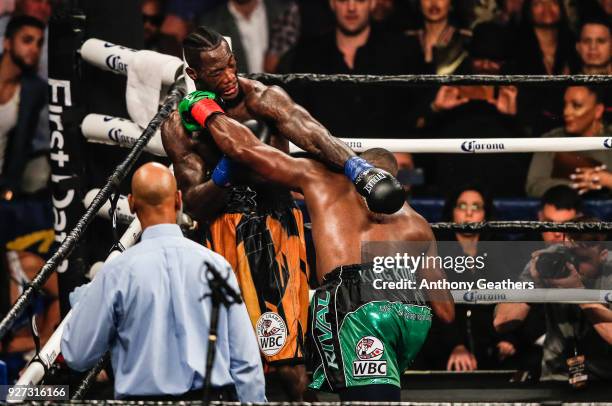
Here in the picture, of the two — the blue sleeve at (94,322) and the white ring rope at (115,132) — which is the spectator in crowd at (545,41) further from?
the blue sleeve at (94,322)

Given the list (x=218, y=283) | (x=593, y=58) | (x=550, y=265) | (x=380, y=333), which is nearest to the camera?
(x=218, y=283)

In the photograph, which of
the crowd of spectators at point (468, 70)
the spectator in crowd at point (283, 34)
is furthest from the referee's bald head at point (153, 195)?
the spectator in crowd at point (283, 34)

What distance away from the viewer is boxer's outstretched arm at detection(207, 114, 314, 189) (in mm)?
3498

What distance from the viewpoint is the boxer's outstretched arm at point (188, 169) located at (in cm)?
371

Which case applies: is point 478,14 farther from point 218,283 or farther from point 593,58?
point 218,283

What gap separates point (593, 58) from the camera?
5402 mm

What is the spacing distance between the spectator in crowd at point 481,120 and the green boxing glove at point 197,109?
5.93 feet

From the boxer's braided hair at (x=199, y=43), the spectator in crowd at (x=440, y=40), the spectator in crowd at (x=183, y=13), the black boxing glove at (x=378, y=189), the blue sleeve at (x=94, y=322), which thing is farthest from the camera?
the spectator in crowd at (x=183, y=13)

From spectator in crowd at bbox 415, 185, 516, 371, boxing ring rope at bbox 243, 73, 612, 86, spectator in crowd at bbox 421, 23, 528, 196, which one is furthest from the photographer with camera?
spectator in crowd at bbox 421, 23, 528, 196

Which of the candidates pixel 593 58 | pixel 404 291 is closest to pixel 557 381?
pixel 404 291

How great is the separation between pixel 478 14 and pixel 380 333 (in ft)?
8.45

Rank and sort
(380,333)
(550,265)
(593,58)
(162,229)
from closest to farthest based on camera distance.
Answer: (162,229) < (380,333) < (550,265) < (593,58)

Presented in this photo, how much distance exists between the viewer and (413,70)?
18.0 ft

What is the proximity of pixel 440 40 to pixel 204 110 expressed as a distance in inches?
85.2
